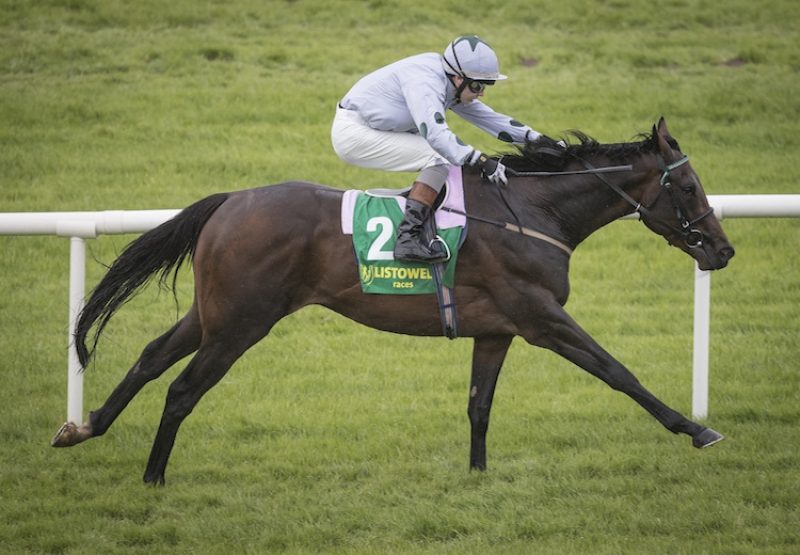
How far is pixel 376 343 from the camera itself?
8500 millimetres

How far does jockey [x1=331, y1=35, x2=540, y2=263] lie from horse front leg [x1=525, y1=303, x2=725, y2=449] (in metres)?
0.62

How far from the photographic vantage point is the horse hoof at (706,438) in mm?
5278

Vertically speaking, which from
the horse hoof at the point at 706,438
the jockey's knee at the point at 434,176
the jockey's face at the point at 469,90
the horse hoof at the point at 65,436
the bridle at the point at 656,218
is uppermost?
the jockey's face at the point at 469,90

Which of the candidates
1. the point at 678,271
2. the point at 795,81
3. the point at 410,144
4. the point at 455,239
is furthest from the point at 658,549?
the point at 795,81

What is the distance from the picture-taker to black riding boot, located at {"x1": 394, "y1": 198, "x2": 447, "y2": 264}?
5523 millimetres

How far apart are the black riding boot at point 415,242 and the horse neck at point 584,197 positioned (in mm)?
576

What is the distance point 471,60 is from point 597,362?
1.56 m

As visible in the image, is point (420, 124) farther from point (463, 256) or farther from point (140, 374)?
point (140, 374)

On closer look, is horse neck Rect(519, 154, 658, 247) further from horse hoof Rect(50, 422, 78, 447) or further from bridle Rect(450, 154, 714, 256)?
horse hoof Rect(50, 422, 78, 447)

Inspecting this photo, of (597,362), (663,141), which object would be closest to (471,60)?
(663,141)

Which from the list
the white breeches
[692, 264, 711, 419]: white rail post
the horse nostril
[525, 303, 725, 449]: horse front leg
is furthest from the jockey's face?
[692, 264, 711, 419]: white rail post

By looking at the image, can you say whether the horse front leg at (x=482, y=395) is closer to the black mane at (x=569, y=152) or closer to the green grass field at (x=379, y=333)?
the green grass field at (x=379, y=333)

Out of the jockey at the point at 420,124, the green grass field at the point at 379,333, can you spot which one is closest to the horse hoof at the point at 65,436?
the green grass field at the point at 379,333

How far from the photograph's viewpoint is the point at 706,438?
17.4ft
